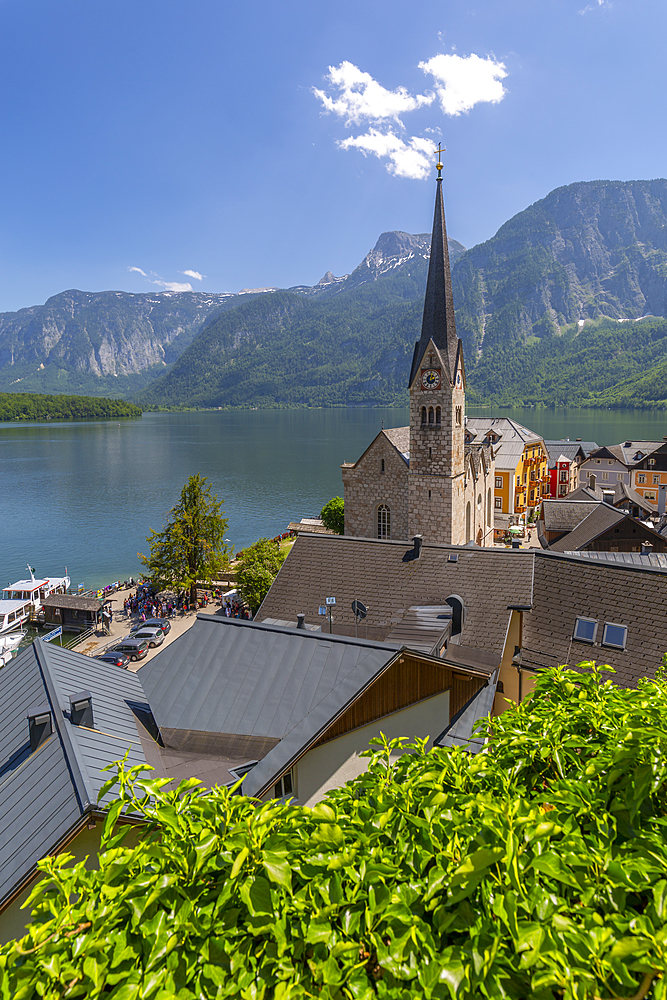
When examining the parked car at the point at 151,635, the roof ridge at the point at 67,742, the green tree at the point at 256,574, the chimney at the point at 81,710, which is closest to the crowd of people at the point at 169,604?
the green tree at the point at 256,574

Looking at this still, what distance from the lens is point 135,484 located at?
9481cm

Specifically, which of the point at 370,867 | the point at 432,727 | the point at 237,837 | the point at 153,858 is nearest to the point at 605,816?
the point at 370,867

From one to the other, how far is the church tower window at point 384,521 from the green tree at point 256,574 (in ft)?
19.0

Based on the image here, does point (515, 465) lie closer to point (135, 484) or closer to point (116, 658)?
point (116, 658)

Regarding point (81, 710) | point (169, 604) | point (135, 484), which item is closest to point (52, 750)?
point (81, 710)

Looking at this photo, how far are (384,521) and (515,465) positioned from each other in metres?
27.3

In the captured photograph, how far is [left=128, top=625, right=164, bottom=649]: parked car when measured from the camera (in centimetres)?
2639

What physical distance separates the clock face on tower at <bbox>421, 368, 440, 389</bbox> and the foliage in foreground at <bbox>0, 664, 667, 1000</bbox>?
1014 inches

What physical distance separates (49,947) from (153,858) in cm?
47

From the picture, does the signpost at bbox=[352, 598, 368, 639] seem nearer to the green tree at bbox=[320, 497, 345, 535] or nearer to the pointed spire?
the pointed spire

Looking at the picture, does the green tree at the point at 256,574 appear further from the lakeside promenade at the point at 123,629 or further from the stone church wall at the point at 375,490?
the stone church wall at the point at 375,490

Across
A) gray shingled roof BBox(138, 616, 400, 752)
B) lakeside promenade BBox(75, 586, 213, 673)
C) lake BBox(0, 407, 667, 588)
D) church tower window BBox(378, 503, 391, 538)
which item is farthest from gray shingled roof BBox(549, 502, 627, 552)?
lake BBox(0, 407, 667, 588)

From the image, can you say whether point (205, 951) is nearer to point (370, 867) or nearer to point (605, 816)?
point (370, 867)

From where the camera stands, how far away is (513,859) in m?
2.06
